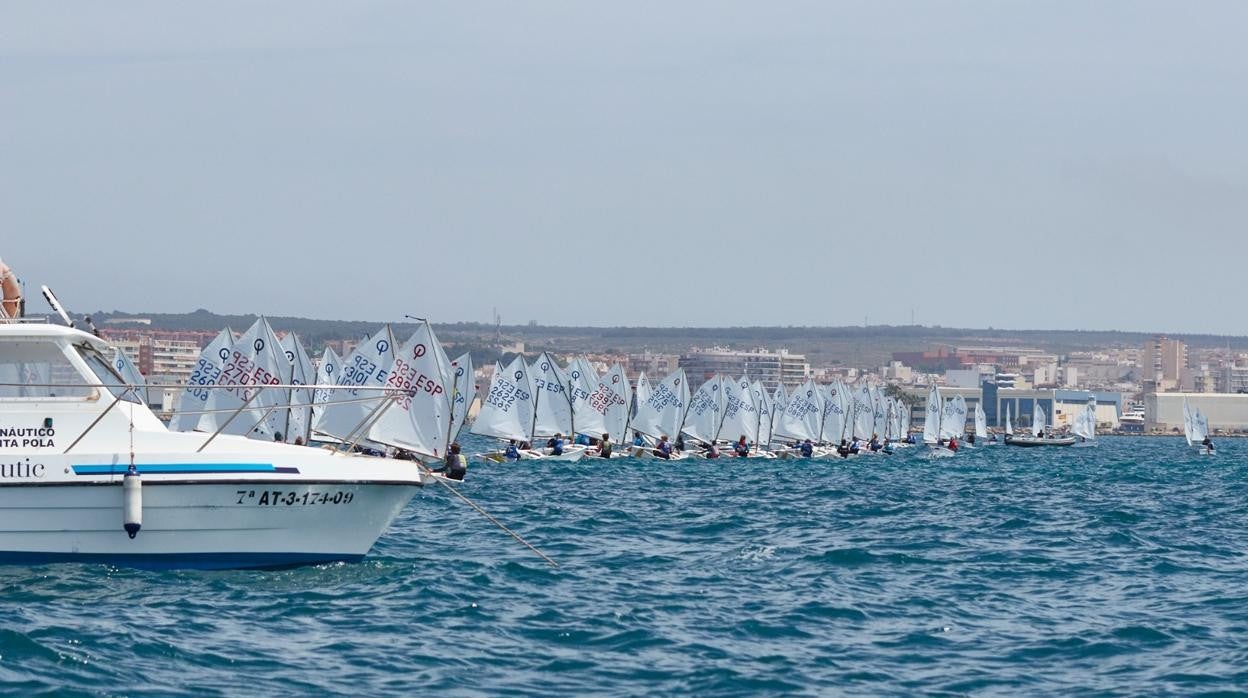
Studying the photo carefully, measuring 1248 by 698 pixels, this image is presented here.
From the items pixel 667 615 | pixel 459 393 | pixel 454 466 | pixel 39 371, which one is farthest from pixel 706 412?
pixel 667 615

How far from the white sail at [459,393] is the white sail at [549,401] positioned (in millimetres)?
10026

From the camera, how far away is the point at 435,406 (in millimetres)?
51000

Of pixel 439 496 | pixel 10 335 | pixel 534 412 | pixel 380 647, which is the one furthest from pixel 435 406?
pixel 380 647

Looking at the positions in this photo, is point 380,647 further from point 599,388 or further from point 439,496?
point 599,388

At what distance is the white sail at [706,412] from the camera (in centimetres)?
8850

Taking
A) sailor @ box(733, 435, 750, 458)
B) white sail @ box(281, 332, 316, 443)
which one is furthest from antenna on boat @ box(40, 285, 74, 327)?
sailor @ box(733, 435, 750, 458)

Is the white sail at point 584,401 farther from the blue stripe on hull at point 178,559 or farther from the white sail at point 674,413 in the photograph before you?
the blue stripe on hull at point 178,559

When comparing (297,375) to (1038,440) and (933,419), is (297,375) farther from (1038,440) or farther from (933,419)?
(1038,440)

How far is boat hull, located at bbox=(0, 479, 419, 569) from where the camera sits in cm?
2130

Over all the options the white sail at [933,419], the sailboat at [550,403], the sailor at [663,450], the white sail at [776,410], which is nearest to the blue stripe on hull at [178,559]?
the sailboat at [550,403]

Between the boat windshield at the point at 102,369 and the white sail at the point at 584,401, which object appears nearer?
the boat windshield at the point at 102,369

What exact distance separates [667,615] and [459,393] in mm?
37674

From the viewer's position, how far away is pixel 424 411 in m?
51.0

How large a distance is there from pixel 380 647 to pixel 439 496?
22.7 meters
